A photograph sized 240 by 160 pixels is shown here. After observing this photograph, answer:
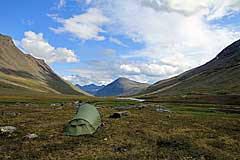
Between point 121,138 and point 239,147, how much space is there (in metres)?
12.5

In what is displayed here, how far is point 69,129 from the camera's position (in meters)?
36.7

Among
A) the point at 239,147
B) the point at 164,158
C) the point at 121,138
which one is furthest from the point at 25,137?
the point at 239,147

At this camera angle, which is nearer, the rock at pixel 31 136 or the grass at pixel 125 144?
the grass at pixel 125 144

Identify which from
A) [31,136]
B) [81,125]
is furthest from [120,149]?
[31,136]

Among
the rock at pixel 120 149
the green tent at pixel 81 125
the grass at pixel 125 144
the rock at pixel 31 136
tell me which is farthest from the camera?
the green tent at pixel 81 125

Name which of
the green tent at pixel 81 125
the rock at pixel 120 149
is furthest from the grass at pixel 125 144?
the green tent at pixel 81 125

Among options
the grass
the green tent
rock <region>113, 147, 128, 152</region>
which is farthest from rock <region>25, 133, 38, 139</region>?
rock <region>113, 147, 128, 152</region>

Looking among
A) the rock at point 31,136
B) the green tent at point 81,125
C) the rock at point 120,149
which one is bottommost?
the rock at point 120,149

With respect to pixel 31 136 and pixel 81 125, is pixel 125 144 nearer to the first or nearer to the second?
pixel 81 125

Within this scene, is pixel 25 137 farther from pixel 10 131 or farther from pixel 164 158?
pixel 164 158

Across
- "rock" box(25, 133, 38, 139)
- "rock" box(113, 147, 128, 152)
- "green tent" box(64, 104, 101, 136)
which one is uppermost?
"green tent" box(64, 104, 101, 136)

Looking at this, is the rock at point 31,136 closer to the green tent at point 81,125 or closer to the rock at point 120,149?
the green tent at point 81,125

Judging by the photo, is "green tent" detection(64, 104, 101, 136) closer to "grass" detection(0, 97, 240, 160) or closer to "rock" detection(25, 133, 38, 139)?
"grass" detection(0, 97, 240, 160)

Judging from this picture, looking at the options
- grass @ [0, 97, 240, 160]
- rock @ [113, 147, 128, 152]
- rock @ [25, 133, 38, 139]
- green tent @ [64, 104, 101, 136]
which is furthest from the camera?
green tent @ [64, 104, 101, 136]
